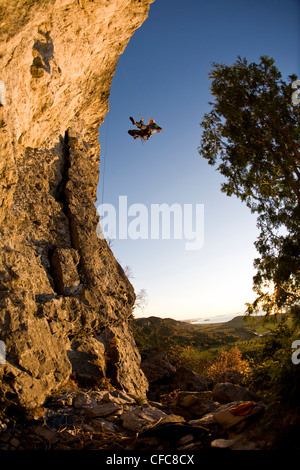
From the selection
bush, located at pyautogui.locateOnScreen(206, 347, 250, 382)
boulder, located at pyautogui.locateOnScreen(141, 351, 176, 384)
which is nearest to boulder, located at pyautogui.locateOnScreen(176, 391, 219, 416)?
boulder, located at pyautogui.locateOnScreen(141, 351, 176, 384)

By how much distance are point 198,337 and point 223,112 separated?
1442 inches

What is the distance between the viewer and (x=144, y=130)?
572 inches

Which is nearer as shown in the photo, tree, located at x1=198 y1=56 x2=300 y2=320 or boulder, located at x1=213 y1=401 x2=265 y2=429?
boulder, located at x1=213 y1=401 x2=265 y2=429

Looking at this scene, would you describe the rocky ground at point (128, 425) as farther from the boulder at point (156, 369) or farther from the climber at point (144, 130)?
the climber at point (144, 130)

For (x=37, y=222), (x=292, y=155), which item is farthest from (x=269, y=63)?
(x=37, y=222)

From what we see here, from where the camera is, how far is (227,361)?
891 inches

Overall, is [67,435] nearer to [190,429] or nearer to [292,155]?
[190,429]

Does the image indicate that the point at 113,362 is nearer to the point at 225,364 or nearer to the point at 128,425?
the point at 128,425

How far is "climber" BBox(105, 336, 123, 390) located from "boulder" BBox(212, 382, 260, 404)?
3.26 m

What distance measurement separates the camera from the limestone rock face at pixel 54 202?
7.08 metres

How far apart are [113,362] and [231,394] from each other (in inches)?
162

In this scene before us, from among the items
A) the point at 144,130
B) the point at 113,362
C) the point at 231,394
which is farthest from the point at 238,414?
the point at 144,130

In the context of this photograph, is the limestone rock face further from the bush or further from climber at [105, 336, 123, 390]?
the bush

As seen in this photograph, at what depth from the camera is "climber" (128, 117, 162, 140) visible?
14539 millimetres
